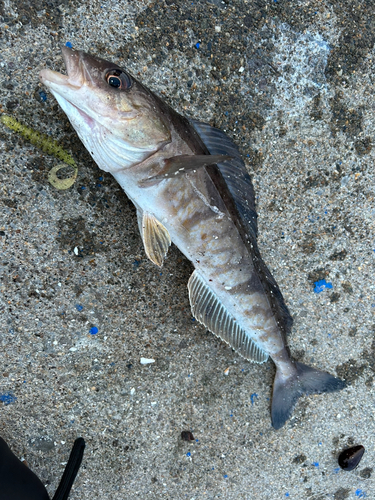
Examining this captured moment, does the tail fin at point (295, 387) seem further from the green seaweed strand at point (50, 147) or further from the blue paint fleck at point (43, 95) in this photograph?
the blue paint fleck at point (43, 95)

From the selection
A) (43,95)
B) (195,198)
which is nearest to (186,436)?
(195,198)

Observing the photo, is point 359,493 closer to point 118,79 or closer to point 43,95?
point 118,79

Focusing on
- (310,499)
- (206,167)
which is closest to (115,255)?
A: (206,167)

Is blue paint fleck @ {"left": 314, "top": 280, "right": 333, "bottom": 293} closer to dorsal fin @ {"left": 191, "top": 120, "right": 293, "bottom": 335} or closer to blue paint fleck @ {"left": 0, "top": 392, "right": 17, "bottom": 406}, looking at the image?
dorsal fin @ {"left": 191, "top": 120, "right": 293, "bottom": 335}

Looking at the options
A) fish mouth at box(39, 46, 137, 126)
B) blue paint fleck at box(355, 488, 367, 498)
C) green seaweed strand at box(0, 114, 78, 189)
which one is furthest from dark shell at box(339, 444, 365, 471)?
fish mouth at box(39, 46, 137, 126)

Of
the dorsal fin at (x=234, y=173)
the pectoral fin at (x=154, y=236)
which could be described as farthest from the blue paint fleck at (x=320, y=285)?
the pectoral fin at (x=154, y=236)

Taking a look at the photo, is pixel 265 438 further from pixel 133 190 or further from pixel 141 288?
pixel 133 190
